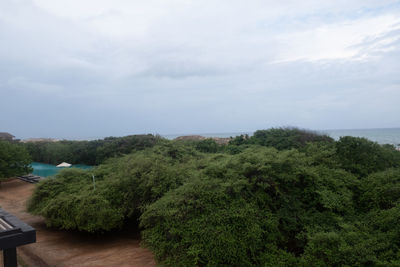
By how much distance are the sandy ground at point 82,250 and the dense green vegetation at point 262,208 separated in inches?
32.4

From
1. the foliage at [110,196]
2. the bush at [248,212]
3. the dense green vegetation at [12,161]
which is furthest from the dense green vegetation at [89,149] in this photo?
the bush at [248,212]

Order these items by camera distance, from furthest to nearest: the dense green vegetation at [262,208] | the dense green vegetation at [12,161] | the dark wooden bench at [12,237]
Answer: the dense green vegetation at [12,161]
the dense green vegetation at [262,208]
the dark wooden bench at [12,237]

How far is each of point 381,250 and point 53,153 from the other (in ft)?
127

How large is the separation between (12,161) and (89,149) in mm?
13655

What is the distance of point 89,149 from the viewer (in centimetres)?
3644

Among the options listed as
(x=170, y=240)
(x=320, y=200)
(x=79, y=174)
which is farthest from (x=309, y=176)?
(x=79, y=174)

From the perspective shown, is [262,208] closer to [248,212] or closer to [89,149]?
[248,212]

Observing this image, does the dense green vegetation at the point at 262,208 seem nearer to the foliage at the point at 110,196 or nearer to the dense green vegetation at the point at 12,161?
the foliage at the point at 110,196

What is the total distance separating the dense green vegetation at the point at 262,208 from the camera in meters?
6.60

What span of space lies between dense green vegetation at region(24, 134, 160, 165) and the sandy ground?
17484 mm

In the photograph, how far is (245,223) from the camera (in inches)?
285

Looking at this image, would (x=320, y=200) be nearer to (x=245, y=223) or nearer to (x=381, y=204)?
(x=381, y=204)

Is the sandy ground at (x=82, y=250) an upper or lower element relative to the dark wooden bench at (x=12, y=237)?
lower

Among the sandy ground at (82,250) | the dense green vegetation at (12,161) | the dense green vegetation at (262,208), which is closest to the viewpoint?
the dense green vegetation at (262,208)
